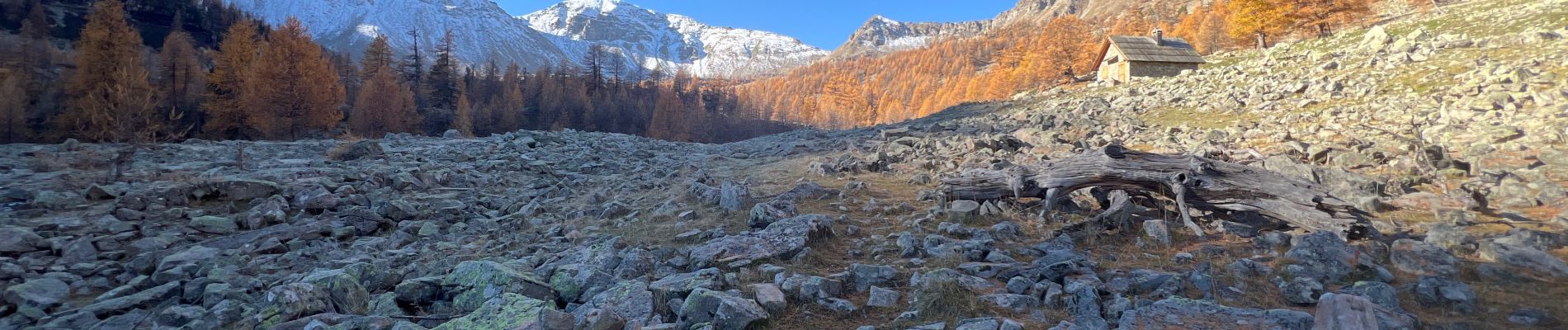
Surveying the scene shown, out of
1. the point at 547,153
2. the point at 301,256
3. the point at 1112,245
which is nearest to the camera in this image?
the point at 1112,245

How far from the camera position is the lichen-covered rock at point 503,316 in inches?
152

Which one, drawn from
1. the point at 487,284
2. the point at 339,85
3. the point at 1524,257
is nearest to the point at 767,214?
the point at 487,284

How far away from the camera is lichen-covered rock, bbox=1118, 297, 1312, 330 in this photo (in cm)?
327

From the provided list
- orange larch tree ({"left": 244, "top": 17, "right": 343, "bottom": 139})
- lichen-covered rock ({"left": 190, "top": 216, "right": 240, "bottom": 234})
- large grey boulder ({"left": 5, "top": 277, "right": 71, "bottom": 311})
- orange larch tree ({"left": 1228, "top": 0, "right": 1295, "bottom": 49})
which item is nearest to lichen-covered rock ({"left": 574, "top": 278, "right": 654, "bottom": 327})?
large grey boulder ({"left": 5, "top": 277, "right": 71, "bottom": 311})

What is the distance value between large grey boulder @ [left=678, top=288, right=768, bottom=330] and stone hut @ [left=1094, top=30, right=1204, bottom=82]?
34890 millimetres

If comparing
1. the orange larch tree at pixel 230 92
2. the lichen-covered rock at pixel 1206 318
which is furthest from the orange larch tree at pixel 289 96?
the lichen-covered rock at pixel 1206 318

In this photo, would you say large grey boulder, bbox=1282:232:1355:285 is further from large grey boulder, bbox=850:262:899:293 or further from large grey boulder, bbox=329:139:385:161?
large grey boulder, bbox=329:139:385:161

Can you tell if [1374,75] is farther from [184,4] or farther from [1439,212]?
[184,4]

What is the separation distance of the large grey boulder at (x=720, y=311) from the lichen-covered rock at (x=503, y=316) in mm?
976

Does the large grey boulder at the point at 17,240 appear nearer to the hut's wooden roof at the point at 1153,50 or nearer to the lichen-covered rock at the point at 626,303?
the lichen-covered rock at the point at 626,303

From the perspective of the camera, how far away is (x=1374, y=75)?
47.3 ft

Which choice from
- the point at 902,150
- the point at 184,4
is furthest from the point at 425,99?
A: the point at 902,150

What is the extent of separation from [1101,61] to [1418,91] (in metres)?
29.4

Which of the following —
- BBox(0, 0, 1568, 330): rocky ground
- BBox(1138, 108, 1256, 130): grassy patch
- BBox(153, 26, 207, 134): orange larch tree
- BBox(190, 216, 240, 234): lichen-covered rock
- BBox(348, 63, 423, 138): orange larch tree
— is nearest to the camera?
BBox(0, 0, 1568, 330): rocky ground
